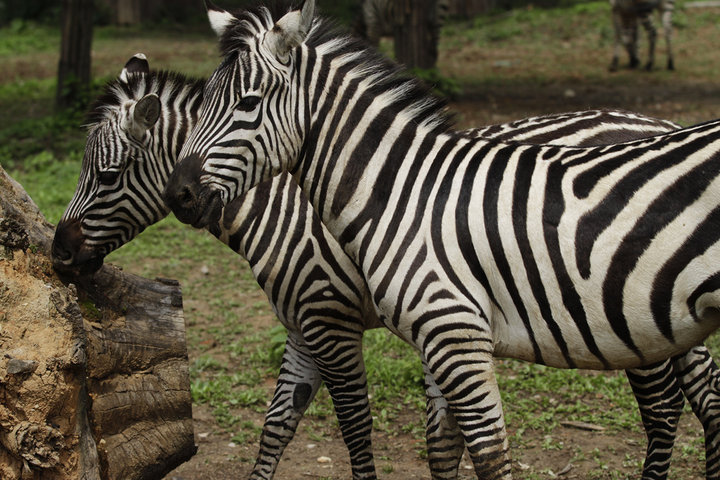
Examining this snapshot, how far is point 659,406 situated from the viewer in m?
4.45

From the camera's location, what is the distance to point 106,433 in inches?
148

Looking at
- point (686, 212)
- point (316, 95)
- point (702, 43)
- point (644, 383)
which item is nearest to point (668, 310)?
point (686, 212)

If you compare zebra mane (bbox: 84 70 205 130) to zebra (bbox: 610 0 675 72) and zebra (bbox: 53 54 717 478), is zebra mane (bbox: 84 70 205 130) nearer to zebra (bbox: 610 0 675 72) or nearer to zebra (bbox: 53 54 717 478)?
zebra (bbox: 53 54 717 478)

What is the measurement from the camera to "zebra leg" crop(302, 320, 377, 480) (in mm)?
4352

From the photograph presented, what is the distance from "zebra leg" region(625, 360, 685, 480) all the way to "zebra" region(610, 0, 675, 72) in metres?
12.4

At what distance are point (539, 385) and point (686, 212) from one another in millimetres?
3174

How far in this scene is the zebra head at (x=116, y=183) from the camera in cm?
426

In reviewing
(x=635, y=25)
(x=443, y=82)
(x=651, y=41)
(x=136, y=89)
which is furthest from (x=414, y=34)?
(x=136, y=89)

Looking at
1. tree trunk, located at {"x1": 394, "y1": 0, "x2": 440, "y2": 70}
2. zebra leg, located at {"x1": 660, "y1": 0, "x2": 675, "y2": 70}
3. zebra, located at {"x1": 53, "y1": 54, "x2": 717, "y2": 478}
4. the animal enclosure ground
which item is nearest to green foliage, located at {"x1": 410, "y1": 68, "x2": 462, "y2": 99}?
the animal enclosure ground

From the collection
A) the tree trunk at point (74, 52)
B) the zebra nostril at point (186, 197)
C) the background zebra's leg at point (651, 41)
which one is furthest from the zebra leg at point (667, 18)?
the zebra nostril at point (186, 197)

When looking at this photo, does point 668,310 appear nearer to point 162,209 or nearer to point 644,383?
point 644,383

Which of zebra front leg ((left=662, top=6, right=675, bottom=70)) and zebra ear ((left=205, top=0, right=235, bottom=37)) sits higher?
zebra ear ((left=205, top=0, right=235, bottom=37))

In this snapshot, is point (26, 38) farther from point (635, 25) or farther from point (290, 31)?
point (290, 31)

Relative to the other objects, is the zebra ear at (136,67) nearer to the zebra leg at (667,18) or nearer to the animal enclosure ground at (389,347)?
the animal enclosure ground at (389,347)
